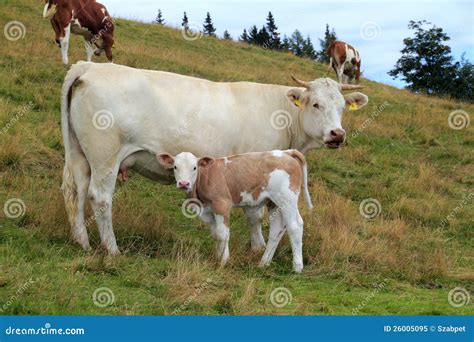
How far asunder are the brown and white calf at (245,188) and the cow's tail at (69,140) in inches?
50.9

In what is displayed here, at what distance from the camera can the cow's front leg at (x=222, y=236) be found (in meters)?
7.18

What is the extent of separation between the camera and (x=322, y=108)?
8.06 m

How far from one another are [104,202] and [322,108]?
3.02m

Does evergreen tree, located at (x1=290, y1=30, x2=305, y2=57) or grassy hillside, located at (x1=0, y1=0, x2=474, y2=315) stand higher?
evergreen tree, located at (x1=290, y1=30, x2=305, y2=57)

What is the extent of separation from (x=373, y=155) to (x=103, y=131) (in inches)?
313

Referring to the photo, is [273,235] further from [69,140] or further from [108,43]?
[108,43]

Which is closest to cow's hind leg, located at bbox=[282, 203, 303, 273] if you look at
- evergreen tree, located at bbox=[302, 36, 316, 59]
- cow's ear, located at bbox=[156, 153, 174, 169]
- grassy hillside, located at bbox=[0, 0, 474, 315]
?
grassy hillside, located at bbox=[0, 0, 474, 315]

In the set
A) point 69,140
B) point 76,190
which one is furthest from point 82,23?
point 76,190

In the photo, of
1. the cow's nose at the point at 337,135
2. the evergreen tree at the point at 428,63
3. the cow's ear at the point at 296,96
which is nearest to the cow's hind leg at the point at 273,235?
the cow's nose at the point at 337,135

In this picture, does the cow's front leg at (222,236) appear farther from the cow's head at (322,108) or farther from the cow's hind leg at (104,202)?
the cow's head at (322,108)

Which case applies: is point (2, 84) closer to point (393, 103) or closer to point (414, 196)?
point (414, 196)

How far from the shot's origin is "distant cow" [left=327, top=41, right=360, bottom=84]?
23.4 m

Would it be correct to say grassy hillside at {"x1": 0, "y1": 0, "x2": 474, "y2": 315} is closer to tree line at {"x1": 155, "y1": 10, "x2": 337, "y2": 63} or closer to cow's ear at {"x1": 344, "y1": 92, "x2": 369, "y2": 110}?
cow's ear at {"x1": 344, "y1": 92, "x2": 369, "y2": 110}

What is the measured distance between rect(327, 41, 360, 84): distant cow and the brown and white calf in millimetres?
16477
